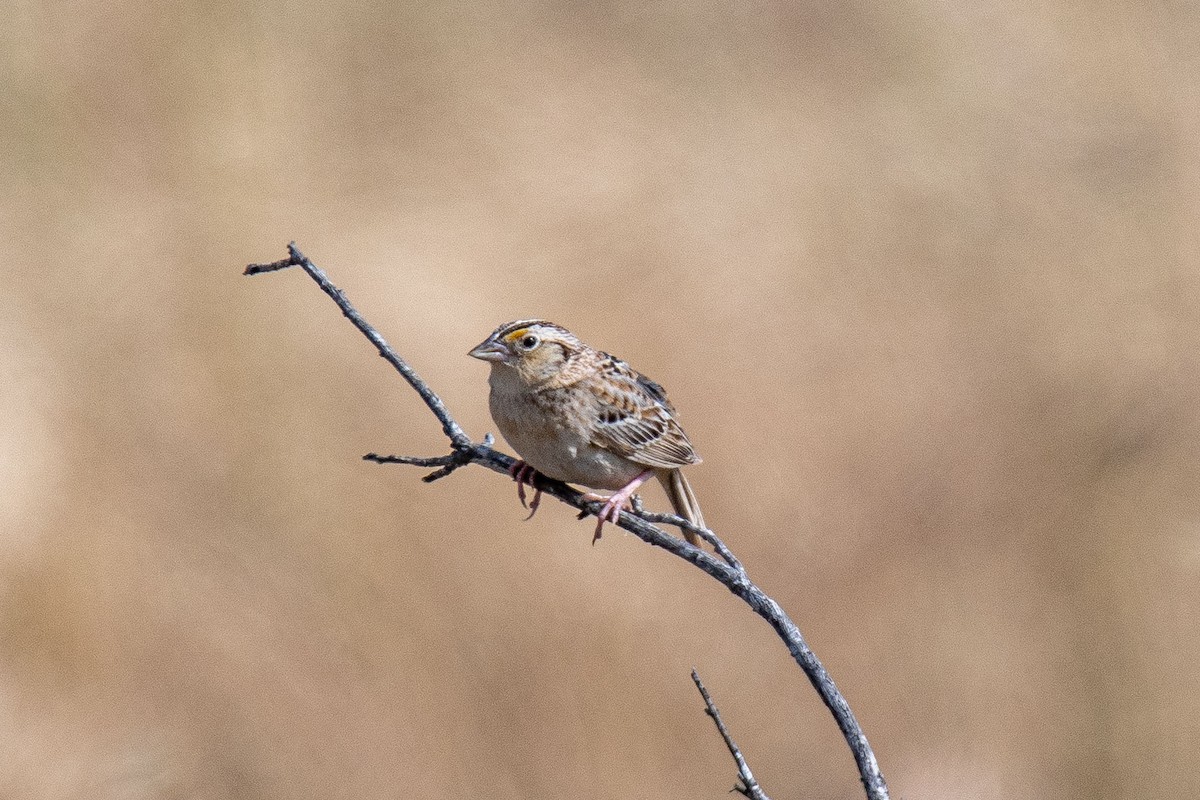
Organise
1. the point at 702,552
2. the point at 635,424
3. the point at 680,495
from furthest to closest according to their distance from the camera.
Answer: the point at 680,495, the point at 635,424, the point at 702,552

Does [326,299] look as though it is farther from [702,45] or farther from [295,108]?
[702,45]

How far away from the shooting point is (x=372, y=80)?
14.1 metres

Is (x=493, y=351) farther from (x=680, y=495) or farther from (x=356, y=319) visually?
(x=356, y=319)

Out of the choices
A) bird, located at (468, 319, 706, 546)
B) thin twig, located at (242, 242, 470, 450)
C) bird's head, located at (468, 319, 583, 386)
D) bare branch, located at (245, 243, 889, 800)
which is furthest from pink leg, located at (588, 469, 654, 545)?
thin twig, located at (242, 242, 470, 450)

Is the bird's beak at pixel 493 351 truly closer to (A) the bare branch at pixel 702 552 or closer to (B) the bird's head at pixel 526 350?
(B) the bird's head at pixel 526 350

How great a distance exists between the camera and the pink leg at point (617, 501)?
5167 millimetres

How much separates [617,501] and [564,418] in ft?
1.48

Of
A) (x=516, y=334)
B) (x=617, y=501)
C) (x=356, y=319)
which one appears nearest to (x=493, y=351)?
(x=516, y=334)

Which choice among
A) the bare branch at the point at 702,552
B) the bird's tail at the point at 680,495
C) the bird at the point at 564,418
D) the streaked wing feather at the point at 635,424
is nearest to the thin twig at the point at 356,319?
the bare branch at the point at 702,552

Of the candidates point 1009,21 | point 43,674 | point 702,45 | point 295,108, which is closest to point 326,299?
point 295,108

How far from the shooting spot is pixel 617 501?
5426mm

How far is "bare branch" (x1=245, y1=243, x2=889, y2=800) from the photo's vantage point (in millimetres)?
3336

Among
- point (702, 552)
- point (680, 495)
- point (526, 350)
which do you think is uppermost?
point (680, 495)

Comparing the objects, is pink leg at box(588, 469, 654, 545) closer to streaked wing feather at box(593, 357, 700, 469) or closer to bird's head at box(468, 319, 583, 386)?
streaked wing feather at box(593, 357, 700, 469)
